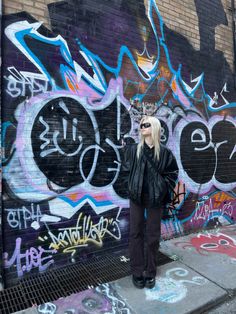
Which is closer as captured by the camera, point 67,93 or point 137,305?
point 137,305

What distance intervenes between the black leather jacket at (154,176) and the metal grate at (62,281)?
3.53 feet

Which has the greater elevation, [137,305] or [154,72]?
[154,72]

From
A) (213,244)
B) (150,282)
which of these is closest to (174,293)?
(150,282)

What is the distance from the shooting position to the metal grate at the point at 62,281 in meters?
2.98

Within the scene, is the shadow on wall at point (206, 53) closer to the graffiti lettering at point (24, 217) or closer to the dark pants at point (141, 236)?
the dark pants at point (141, 236)

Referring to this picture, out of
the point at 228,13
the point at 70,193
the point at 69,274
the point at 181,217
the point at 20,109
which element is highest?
the point at 228,13

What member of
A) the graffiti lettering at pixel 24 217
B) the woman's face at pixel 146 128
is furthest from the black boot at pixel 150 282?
the woman's face at pixel 146 128

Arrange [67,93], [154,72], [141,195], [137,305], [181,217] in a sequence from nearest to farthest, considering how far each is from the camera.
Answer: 1. [137,305]
2. [141,195]
3. [67,93]
4. [154,72]
5. [181,217]

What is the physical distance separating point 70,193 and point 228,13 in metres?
Answer: 4.72

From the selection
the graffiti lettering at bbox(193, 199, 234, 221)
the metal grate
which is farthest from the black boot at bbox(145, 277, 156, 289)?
the graffiti lettering at bbox(193, 199, 234, 221)

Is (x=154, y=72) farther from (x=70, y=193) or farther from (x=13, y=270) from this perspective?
(x=13, y=270)

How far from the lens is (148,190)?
10.3 feet

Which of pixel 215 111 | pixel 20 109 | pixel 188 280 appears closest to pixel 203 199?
pixel 215 111

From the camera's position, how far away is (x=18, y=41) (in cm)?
327
